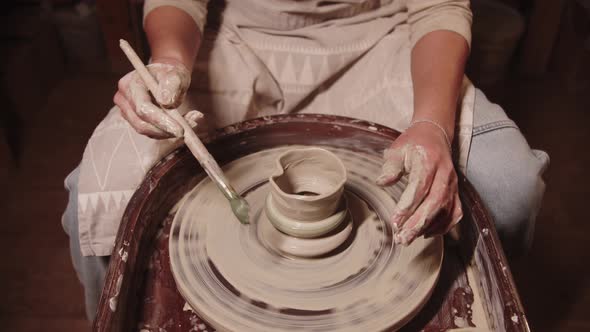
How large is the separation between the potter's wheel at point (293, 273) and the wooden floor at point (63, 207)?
0.86 meters

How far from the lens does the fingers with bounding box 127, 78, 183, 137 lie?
0.95 metres

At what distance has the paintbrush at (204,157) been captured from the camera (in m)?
0.95

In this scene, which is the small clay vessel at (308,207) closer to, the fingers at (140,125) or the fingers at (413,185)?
the fingers at (413,185)

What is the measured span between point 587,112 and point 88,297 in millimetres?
2269

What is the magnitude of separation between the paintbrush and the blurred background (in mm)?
903

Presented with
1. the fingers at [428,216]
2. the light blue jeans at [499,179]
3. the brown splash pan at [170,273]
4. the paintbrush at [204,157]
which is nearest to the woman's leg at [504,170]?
the light blue jeans at [499,179]

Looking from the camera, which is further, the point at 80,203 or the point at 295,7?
the point at 295,7

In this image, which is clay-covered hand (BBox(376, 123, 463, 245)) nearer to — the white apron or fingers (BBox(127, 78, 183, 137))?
the white apron

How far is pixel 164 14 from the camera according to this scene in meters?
1.30

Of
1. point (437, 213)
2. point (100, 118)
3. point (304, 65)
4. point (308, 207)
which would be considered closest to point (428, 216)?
point (437, 213)

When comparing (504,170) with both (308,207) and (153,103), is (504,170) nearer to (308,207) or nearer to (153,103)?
(308,207)

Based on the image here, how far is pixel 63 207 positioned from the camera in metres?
2.04

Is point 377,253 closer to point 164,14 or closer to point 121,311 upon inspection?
point 121,311

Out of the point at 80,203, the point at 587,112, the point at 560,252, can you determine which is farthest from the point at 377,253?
the point at 587,112
